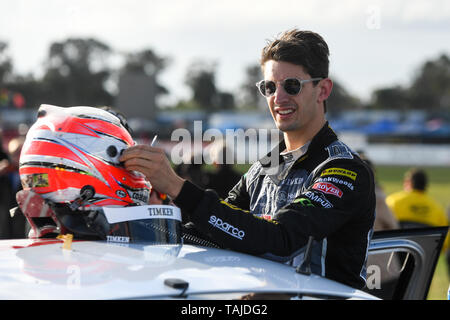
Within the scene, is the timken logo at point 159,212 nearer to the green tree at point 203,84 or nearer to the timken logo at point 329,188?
the timken logo at point 329,188

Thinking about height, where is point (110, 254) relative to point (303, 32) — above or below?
below

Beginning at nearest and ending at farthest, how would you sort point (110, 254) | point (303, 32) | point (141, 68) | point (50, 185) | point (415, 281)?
point (110, 254)
point (50, 185)
point (303, 32)
point (415, 281)
point (141, 68)

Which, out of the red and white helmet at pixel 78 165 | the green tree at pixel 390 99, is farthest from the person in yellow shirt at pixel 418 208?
the green tree at pixel 390 99

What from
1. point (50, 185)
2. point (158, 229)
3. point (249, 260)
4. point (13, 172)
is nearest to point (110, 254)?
point (158, 229)

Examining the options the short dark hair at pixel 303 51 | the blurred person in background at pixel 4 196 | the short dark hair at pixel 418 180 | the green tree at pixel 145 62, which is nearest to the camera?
the short dark hair at pixel 303 51

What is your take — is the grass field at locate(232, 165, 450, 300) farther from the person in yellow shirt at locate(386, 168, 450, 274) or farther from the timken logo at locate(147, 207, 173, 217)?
the timken logo at locate(147, 207, 173, 217)

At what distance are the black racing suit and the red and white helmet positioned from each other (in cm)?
34

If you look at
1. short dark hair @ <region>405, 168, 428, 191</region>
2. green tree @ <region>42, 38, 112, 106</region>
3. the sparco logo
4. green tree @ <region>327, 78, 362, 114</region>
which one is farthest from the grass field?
green tree @ <region>42, 38, 112, 106</region>

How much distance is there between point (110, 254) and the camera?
187 centimetres

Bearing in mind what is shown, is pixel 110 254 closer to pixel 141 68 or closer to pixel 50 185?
pixel 50 185

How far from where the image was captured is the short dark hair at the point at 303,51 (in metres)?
2.56

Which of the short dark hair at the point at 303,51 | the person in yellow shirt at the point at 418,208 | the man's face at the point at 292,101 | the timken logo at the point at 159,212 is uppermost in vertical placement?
the short dark hair at the point at 303,51

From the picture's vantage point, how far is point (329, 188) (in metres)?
2.24

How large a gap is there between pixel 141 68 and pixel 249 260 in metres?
85.7
